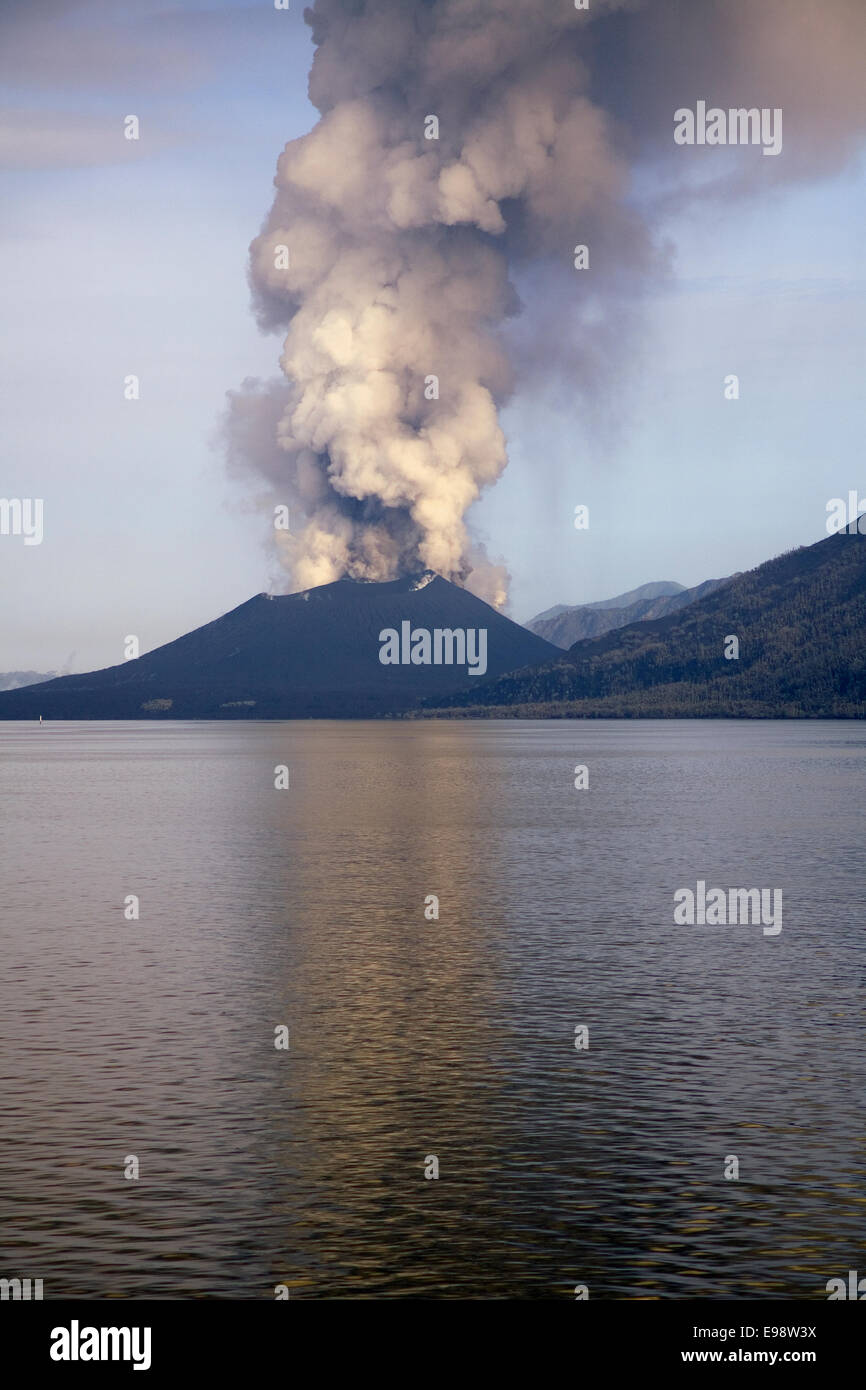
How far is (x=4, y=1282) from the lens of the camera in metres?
20.3

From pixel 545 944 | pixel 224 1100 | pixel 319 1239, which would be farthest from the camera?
pixel 545 944

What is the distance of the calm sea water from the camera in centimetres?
2133

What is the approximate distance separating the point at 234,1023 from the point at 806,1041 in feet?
44.6

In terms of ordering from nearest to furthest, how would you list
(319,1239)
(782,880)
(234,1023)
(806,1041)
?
(319,1239), (806,1041), (234,1023), (782,880)

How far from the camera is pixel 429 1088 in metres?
30.8

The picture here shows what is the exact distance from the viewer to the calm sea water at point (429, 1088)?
840 inches

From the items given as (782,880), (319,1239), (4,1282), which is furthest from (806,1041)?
(782,880)

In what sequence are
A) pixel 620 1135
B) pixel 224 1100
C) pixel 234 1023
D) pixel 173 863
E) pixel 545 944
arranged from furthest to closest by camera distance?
pixel 173 863 → pixel 545 944 → pixel 234 1023 → pixel 224 1100 → pixel 620 1135

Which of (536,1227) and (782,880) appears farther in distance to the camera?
(782,880)

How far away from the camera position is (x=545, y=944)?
50.5 metres
